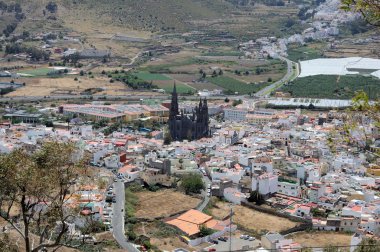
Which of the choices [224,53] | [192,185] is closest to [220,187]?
[192,185]

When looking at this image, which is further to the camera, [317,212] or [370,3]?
[317,212]

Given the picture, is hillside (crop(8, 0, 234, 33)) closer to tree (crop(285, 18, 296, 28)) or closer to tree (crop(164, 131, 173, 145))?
tree (crop(285, 18, 296, 28))

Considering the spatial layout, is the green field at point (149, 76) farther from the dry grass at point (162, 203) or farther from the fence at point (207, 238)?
the fence at point (207, 238)

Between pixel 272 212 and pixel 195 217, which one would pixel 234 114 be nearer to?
pixel 272 212

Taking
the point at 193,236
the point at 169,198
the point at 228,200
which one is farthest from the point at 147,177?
the point at 193,236

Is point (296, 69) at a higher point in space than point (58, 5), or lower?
lower

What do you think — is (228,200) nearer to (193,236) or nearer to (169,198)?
(169,198)
